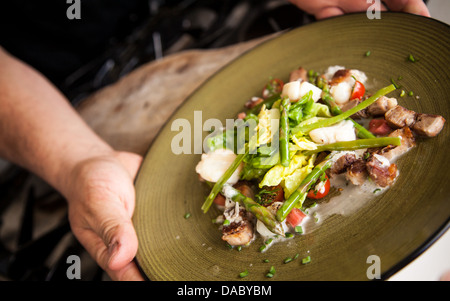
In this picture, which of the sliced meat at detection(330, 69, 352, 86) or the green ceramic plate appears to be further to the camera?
the sliced meat at detection(330, 69, 352, 86)

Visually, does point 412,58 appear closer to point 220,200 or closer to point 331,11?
point 331,11

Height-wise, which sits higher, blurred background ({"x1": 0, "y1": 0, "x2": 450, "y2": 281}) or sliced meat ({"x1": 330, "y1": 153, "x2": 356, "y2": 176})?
sliced meat ({"x1": 330, "y1": 153, "x2": 356, "y2": 176})

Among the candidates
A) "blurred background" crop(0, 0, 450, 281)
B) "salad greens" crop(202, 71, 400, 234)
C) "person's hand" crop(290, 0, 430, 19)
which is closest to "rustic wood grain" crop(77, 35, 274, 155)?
"blurred background" crop(0, 0, 450, 281)

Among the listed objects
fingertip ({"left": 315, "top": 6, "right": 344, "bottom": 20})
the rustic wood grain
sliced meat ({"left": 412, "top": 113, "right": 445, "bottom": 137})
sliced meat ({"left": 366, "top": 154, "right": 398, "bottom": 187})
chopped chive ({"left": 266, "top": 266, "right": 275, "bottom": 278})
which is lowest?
the rustic wood grain

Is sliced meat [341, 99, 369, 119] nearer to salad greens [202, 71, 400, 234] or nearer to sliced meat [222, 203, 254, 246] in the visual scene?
salad greens [202, 71, 400, 234]

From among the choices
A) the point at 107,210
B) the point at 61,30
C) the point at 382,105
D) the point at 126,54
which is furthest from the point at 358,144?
the point at 61,30

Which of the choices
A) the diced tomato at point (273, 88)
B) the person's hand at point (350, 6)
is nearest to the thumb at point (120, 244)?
the diced tomato at point (273, 88)
